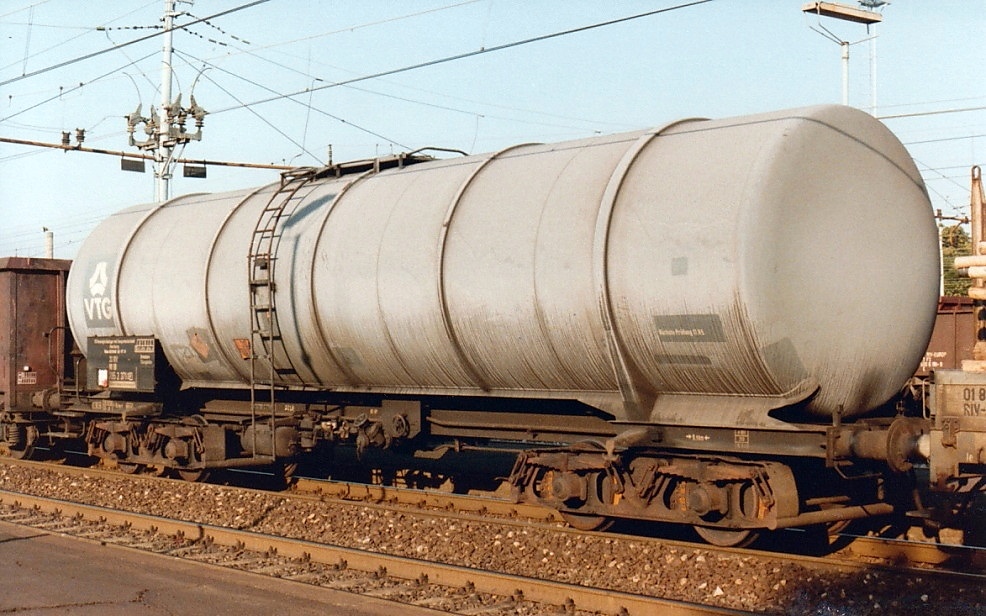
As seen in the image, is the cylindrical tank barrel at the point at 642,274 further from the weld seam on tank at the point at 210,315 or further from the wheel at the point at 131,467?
the wheel at the point at 131,467

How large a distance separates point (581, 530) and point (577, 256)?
2955mm

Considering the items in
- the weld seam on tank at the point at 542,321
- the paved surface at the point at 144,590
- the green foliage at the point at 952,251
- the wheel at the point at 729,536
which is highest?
the green foliage at the point at 952,251

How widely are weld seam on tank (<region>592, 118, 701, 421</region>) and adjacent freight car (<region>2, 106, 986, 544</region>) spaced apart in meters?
0.02

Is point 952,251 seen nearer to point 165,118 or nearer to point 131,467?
point 165,118

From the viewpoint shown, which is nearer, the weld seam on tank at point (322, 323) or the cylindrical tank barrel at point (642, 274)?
the cylindrical tank barrel at point (642, 274)

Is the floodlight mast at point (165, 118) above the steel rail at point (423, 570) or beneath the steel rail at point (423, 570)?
above

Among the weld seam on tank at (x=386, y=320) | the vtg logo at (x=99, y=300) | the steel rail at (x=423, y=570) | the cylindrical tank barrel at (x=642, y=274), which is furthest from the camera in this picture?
the vtg logo at (x=99, y=300)

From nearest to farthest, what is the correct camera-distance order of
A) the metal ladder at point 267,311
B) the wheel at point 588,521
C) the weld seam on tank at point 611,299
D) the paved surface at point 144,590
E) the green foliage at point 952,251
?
the paved surface at point 144,590 < the weld seam on tank at point 611,299 < the wheel at point 588,521 < the metal ladder at point 267,311 < the green foliage at point 952,251

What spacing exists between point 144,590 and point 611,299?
484 centimetres

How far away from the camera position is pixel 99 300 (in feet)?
51.9

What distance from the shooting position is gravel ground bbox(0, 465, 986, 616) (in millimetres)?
8469

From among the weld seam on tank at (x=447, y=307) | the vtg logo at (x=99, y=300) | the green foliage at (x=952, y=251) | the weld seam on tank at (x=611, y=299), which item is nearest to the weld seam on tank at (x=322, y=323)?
the weld seam on tank at (x=447, y=307)

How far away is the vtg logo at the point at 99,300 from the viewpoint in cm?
1568

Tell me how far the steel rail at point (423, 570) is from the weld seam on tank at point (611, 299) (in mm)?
2272
